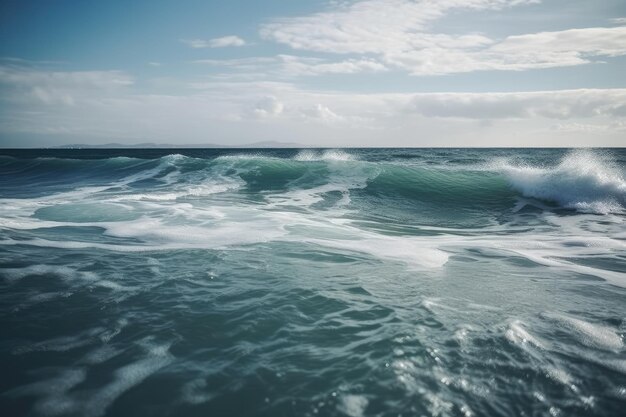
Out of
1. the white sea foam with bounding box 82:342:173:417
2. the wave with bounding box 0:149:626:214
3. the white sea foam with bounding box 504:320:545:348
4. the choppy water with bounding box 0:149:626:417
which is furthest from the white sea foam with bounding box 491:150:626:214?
the white sea foam with bounding box 82:342:173:417

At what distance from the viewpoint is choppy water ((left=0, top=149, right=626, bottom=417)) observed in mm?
2699

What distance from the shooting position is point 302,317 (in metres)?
3.91

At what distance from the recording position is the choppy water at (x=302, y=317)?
2.70 meters

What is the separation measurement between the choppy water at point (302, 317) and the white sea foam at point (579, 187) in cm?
341

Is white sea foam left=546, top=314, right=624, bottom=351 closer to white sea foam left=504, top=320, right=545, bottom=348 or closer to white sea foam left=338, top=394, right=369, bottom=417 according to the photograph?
white sea foam left=504, top=320, right=545, bottom=348

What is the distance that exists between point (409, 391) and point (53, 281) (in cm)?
480

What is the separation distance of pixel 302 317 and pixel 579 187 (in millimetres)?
15049

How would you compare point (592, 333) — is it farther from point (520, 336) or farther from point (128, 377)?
point (128, 377)

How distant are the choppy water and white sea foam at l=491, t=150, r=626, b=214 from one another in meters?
3.41

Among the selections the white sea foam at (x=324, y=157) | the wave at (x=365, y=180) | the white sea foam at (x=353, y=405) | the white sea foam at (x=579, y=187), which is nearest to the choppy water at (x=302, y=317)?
the white sea foam at (x=353, y=405)

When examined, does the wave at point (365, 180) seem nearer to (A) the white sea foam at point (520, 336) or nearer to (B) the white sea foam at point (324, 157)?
(B) the white sea foam at point (324, 157)

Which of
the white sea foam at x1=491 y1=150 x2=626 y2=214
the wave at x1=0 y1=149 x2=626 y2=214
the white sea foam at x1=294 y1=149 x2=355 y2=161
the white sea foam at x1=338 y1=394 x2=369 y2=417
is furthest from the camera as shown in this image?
the white sea foam at x1=294 y1=149 x2=355 y2=161

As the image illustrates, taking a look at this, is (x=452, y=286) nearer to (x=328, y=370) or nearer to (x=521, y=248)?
(x=328, y=370)

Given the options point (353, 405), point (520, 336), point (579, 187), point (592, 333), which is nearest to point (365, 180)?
point (579, 187)
